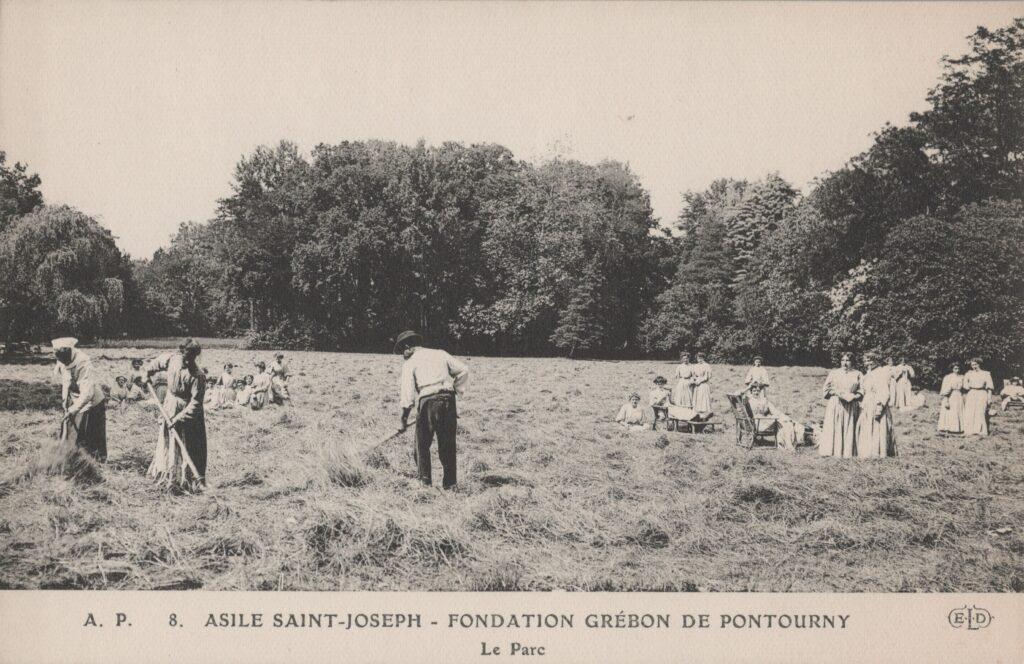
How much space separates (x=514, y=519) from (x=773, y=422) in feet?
22.6

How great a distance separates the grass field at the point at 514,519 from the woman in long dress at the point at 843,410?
59 cm

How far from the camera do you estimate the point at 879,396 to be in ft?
33.8

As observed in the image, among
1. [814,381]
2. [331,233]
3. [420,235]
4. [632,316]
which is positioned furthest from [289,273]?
[814,381]

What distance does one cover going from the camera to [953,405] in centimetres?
1332

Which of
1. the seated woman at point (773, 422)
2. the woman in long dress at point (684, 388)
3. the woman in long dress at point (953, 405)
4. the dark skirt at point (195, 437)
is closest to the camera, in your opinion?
the dark skirt at point (195, 437)

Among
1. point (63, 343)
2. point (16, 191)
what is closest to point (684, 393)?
point (63, 343)

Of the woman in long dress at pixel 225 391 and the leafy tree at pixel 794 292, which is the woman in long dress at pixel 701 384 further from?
the leafy tree at pixel 794 292

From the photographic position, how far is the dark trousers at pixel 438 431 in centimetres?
735

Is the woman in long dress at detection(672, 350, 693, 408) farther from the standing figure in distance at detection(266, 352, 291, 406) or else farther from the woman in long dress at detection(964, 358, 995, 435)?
the standing figure in distance at detection(266, 352, 291, 406)

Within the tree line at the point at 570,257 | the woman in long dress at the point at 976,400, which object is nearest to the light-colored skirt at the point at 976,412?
the woman in long dress at the point at 976,400

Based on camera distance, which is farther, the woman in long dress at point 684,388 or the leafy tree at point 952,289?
the leafy tree at point 952,289

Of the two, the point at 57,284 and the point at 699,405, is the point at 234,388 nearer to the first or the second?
the point at 57,284

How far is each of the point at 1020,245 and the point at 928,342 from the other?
5.65 meters

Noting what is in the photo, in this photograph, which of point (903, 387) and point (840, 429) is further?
point (903, 387)
